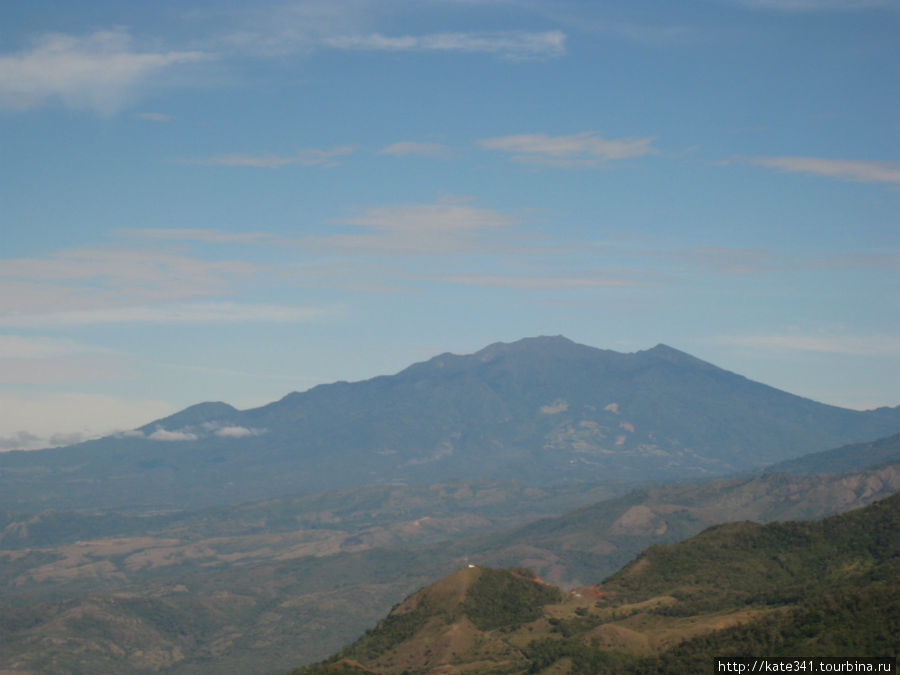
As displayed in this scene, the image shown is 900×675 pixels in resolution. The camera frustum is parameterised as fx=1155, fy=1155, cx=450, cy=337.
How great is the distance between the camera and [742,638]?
16600cm

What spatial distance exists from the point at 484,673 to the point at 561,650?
13150 millimetres

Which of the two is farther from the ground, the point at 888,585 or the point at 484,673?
the point at 888,585

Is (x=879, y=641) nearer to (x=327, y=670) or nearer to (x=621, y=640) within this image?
(x=621, y=640)

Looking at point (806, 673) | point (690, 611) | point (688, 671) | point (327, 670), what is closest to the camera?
point (806, 673)

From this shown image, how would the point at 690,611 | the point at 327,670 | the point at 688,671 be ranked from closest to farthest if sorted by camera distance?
the point at 688,671, the point at 327,670, the point at 690,611

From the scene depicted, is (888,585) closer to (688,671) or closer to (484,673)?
(688,671)

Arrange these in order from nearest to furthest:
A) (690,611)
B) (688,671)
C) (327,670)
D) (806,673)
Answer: (806,673) → (688,671) → (327,670) → (690,611)

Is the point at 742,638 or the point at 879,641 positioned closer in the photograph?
the point at 879,641

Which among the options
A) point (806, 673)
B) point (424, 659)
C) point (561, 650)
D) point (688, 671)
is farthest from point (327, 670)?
point (806, 673)

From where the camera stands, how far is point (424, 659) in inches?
7820

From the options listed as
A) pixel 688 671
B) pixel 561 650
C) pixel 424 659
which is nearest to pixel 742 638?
pixel 688 671

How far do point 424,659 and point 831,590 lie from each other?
225 feet

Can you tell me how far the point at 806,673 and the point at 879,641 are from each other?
14572 millimetres

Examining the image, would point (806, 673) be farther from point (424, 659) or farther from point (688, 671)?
point (424, 659)
